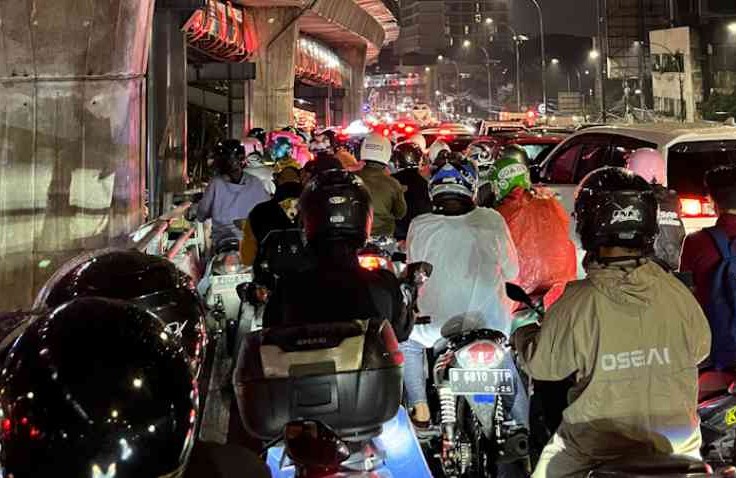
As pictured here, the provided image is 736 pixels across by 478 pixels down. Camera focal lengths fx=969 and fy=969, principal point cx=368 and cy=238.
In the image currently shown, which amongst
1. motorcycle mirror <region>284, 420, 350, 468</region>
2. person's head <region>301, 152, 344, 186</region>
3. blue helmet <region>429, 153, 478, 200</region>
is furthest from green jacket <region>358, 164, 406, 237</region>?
motorcycle mirror <region>284, 420, 350, 468</region>

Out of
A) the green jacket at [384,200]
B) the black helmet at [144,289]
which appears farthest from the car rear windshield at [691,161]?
the black helmet at [144,289]

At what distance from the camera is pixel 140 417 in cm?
193

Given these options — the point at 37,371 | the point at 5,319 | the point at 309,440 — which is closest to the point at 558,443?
the point at 309,440

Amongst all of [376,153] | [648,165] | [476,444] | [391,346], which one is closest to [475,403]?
[476,444]

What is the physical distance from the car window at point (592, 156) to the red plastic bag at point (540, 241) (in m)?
4.51

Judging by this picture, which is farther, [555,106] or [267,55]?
[555,106]

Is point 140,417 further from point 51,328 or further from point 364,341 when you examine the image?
point 364,341

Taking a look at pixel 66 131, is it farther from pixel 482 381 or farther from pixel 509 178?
pixel 482 381

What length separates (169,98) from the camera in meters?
20.3

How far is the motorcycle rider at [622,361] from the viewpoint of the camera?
3.59 meters

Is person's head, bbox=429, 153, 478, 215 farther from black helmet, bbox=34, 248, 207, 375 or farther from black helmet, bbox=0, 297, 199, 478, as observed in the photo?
black helmet, bbox=0, 297, 199, 478

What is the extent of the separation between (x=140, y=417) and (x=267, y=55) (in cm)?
3455

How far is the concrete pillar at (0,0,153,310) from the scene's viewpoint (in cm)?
1004

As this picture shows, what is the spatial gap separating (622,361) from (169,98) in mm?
17764
